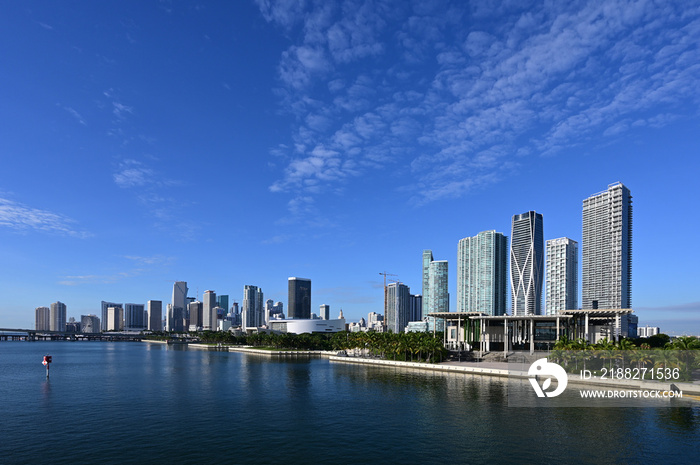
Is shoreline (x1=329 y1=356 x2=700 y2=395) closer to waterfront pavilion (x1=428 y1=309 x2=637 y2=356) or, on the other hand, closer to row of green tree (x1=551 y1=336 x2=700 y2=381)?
row of green tree (x1=551 y1=336 x2=700 y2=381)

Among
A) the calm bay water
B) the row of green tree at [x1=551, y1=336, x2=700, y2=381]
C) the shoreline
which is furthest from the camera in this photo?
the row of green tree at [x1=551, y1=336, x2=700, y2=381]

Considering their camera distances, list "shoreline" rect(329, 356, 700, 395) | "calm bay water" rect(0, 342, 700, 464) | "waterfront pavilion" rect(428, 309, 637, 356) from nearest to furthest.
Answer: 1. "calm bay water" rect(0, 342, 700, 464)
2. "shoreline" rect(329, 356, 700, 395)
3. "waterfront pavilion" rect(428, 309, 637, 356)

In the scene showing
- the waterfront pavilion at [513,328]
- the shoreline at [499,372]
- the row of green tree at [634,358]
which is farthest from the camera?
the waterfront pavilion at [513,328]

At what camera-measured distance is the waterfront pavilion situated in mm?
146125

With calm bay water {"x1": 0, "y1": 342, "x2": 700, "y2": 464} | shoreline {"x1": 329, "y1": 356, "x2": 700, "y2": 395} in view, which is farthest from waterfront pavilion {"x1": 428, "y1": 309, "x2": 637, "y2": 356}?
calm bay water {"x1": 0, "y1": 342, "x2": 700, "y2": 464}

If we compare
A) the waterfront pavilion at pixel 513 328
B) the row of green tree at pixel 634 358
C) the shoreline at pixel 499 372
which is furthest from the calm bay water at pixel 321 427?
the waterfront pavilion at pixel 513 328

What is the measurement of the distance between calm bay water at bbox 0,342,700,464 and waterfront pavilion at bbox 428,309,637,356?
5897 cm

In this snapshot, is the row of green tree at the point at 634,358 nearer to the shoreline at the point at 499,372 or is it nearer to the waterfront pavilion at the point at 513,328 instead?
the shoreline at the point at 499,372

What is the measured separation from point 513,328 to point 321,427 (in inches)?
5148

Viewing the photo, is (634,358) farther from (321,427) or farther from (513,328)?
(513,328)

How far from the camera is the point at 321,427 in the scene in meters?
60.3

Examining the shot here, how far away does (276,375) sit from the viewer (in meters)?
121

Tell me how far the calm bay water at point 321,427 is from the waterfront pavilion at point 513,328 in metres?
59.0

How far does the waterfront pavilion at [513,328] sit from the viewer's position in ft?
Answer: 479
